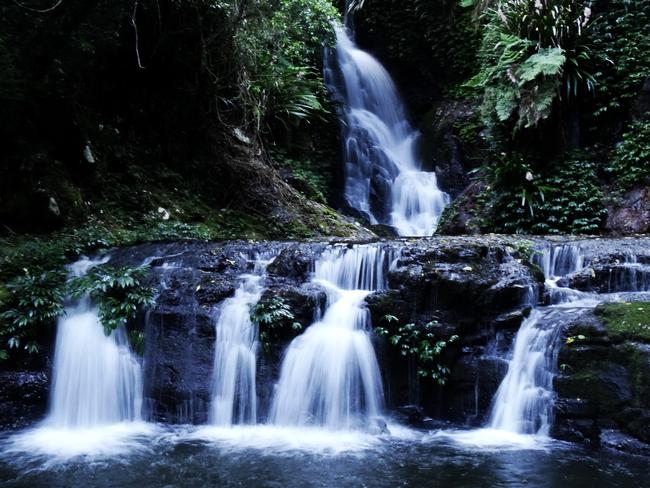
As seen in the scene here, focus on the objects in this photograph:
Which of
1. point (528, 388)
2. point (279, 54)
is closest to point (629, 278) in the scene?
point (528, 388)

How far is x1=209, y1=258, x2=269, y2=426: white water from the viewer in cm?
608

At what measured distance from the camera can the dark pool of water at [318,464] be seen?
173 inches

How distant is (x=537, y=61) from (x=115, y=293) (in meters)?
8.69

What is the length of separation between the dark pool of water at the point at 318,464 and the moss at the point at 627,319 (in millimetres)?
1130

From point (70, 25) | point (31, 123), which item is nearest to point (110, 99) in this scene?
point (31, 123)

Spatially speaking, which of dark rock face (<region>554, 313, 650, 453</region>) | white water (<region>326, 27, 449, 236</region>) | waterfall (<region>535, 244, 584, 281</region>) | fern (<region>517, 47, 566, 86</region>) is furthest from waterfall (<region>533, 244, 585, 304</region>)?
white water (<region>326, 27, 449, 236</region>)

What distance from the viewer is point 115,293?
6.70 metres

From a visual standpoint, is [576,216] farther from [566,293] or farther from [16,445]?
[16,445]

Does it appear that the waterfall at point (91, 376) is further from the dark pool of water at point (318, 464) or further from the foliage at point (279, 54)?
the foliage at point (279, 54)

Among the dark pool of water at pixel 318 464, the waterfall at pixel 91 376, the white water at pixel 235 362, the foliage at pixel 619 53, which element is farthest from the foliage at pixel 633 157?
the waterfall at pixel 91 376

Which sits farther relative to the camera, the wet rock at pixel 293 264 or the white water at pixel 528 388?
the wet rock at pixel 293 264

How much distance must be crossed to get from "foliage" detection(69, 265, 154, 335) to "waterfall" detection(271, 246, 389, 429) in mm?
1891

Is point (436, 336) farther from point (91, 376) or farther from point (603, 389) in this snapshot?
point (91, 376)

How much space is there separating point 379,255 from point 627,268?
3.03 metres
